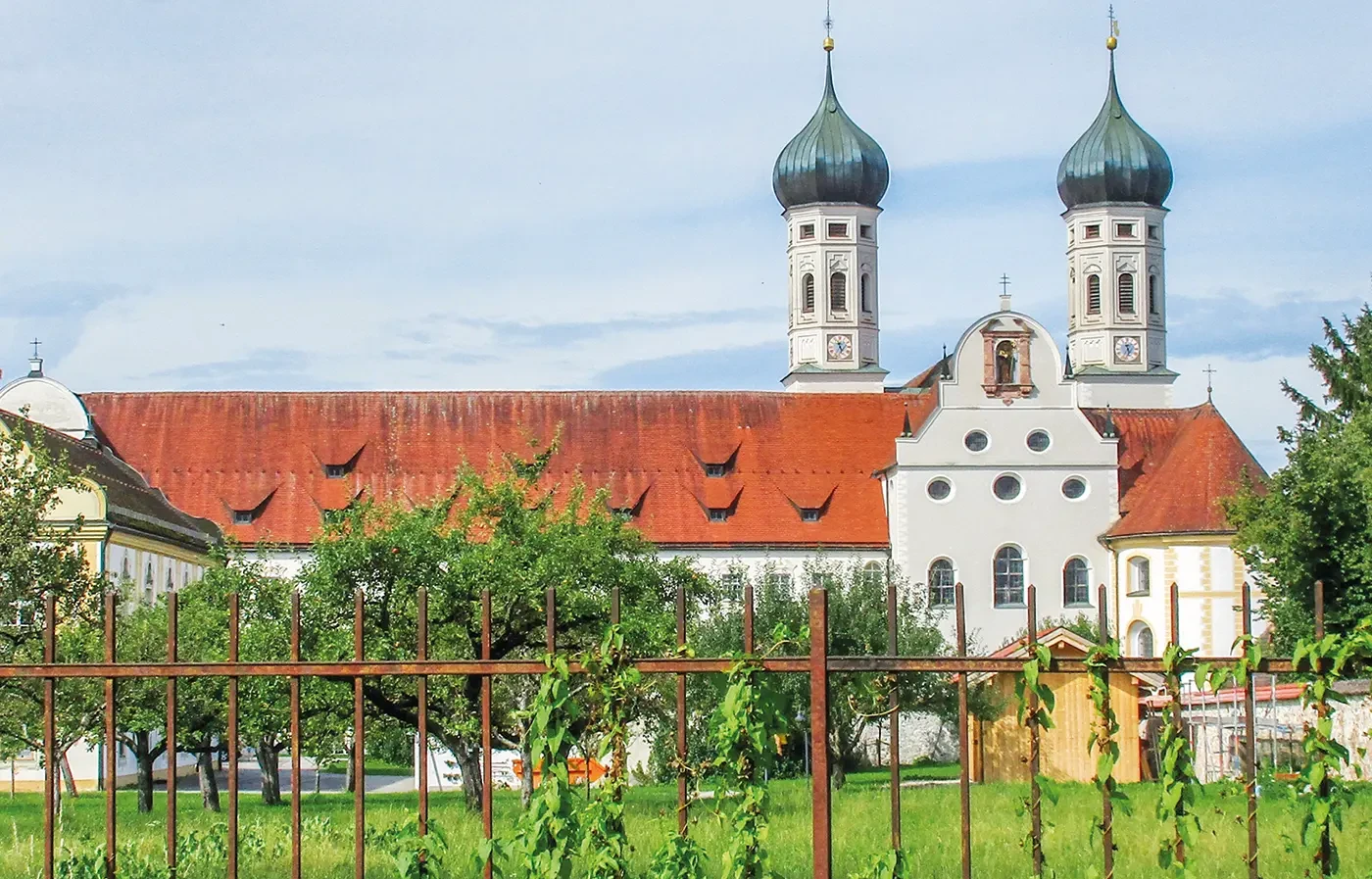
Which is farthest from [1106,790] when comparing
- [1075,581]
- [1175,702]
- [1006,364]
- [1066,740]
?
[1075,581]

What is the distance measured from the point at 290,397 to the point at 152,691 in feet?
93.5

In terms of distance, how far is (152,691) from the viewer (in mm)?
23469

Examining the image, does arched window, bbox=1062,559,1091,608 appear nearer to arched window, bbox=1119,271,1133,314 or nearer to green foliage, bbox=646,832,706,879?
arched window, bbox=1119,271,1133,314

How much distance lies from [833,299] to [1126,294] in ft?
34.1

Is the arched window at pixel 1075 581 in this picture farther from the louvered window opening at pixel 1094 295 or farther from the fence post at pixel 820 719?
the fence post at pixel 820 719

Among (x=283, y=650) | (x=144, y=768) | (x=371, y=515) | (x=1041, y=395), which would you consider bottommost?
(x=144, y=768)

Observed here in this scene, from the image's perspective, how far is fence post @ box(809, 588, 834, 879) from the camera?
22.1 ft

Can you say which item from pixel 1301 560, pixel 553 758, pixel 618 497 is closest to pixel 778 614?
pixel 1301 560

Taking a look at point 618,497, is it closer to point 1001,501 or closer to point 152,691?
point 1001,501

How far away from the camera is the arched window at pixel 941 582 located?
47.8 metres

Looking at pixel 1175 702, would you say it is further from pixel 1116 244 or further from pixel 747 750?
pixel 1116 244

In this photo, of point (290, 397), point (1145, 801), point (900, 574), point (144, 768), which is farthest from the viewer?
point (290, 397)

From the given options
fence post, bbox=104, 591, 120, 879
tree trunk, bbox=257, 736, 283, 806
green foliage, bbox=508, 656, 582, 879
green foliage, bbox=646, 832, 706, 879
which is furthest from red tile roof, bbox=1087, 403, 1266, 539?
fence post, bbox=104, 591, 120, 879

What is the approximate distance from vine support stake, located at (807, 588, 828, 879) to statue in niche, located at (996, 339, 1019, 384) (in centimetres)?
4250
